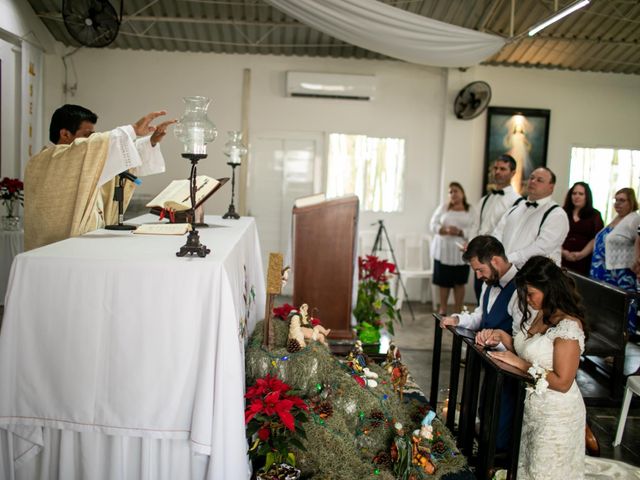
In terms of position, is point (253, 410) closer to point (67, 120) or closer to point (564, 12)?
point (67, 120)

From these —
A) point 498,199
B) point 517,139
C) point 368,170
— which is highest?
point 517,139

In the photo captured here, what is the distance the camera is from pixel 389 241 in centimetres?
761

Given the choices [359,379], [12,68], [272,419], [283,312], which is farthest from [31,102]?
[272,419]

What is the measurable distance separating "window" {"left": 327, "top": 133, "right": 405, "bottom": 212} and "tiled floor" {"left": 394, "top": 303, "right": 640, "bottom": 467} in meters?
1.55

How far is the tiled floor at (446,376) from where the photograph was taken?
342 cm

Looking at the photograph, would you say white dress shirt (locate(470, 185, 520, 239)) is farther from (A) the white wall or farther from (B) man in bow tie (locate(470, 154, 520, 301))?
(A) the white wall

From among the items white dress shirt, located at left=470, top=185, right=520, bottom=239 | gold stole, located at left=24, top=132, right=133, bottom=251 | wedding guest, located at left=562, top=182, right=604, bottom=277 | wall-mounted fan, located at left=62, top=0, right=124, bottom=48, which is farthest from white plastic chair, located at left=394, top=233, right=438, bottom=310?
gold stole, located at left=24, top=132, right=133, bottom=251

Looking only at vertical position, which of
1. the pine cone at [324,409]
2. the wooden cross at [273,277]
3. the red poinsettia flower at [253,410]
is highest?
the wooden cross at [273,277]

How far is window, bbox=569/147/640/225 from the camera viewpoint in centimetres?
779

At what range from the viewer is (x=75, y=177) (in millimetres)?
2457

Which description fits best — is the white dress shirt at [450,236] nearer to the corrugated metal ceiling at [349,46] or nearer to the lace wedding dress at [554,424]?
the corrugated metal ceiling at [349,46]

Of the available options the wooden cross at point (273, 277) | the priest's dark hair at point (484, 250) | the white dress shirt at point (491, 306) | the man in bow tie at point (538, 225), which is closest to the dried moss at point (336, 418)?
the wooden cross at point (273, 277)

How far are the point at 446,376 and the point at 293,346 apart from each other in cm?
229

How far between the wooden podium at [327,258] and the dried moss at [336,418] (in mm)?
1239
